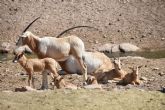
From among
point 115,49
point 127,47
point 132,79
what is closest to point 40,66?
point 132,79

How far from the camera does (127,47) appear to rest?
103 feet

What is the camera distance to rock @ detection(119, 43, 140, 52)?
102 feet

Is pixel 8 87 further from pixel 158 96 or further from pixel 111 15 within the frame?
pixel 111 15

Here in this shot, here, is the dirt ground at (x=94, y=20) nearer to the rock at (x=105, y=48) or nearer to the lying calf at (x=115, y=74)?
the rock at (x=105, y=48)

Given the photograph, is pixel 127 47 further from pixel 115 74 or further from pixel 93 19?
pixel 115 74

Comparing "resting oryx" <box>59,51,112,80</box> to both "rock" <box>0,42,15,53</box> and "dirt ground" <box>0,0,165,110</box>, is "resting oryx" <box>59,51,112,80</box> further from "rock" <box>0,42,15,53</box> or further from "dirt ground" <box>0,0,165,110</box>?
"rock" <box>0,42,15,53</box>

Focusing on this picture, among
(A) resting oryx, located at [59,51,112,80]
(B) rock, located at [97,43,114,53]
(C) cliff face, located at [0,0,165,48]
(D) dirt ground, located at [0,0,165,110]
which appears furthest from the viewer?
(C) cliff face, located at [0,0,165,48]

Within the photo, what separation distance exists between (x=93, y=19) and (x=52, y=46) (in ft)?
66.5

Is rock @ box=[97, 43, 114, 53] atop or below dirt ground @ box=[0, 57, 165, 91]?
below

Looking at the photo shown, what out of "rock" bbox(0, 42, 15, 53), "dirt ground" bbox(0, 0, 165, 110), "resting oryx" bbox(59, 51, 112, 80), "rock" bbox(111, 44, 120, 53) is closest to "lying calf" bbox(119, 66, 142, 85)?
"resting oryx" bbox(59, 51, 112, 80)

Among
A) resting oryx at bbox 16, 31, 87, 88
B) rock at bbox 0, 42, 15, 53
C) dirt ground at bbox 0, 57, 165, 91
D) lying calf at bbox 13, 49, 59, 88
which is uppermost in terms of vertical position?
resting oryx at bbox 16, 31, 87, 88

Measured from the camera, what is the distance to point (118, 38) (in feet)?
115

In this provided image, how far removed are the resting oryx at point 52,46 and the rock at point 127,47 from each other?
13.3 metres

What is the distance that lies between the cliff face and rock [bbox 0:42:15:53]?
1.12 metres
